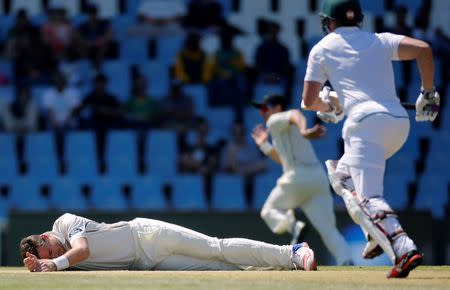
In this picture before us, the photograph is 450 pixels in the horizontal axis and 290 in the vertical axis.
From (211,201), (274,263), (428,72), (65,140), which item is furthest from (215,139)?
(428,72)

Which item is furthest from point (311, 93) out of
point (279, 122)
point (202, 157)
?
point (202, 157)

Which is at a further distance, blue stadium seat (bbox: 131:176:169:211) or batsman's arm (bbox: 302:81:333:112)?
blue stadium seat (bbox: 131:176:169:211)

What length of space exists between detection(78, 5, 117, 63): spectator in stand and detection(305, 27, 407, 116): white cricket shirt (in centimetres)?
1074

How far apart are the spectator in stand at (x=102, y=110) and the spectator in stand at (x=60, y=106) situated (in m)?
0.21

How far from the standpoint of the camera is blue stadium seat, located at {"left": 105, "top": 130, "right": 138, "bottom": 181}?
17.9 m

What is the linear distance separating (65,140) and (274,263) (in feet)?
29.4

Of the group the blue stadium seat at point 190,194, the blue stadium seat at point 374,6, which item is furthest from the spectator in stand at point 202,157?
the blue stadium seat at point 374,6

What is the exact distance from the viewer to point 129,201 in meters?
17.7

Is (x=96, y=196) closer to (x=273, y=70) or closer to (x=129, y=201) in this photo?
(x=129, y=201)

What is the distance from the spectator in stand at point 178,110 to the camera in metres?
18.3

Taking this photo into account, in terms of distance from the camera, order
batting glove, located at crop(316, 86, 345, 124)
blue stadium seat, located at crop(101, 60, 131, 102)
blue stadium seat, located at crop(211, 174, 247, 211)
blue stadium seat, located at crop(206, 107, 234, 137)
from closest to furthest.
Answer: batting glove, located at crop(316, 86, 345, 124) < blue stadium seat, located at crop(211, 174, 247, 211) < blue stadium seat, located at crop(206, 107, 234, 137) < blue stadium seat, located at crop(101, 60, 131, 102)

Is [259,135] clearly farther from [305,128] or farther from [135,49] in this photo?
[135,49]

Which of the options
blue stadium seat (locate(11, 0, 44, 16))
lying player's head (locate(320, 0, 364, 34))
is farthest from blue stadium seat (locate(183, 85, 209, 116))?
lying player's head (locate(320, 0, 364, 34))

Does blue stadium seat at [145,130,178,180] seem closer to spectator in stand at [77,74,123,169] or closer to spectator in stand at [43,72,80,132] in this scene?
spectator in stand at [77,74,123,169]
